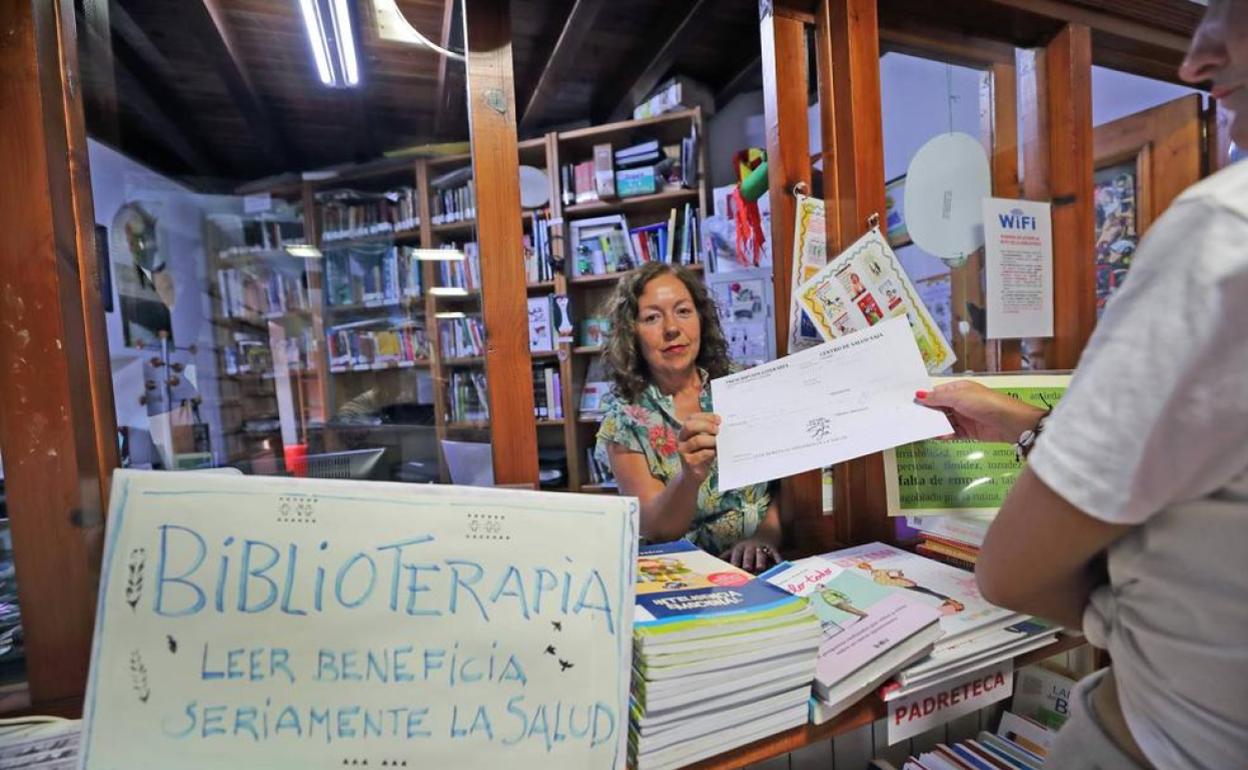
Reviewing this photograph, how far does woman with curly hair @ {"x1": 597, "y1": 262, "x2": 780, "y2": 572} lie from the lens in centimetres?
111

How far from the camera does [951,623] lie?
0.73 metres

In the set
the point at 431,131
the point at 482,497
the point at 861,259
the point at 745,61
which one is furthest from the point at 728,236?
the point at 482,497

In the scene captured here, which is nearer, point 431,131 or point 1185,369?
point 1185,369

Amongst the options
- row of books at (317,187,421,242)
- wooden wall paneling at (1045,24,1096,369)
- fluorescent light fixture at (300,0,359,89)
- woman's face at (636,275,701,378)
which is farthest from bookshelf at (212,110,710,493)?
wooden wall paneling at (1045,24,1096,369)

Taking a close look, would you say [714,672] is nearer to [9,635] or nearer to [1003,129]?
[9,635]

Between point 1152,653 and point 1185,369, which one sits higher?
point 1185,369

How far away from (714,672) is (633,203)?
278 centimetres

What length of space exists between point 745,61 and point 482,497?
3.13 meters

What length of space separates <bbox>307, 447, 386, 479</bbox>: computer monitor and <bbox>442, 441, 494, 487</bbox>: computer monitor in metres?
0.20

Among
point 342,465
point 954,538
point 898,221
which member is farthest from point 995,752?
point 342,465

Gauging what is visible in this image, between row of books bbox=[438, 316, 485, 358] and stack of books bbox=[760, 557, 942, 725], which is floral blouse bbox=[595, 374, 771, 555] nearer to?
stack of books bbox=[760, 557, 942, 725]

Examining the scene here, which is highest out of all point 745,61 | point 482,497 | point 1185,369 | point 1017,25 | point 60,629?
point 745,61

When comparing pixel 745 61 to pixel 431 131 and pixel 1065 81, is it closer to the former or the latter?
pixel 431 131

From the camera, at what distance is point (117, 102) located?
94 cm
